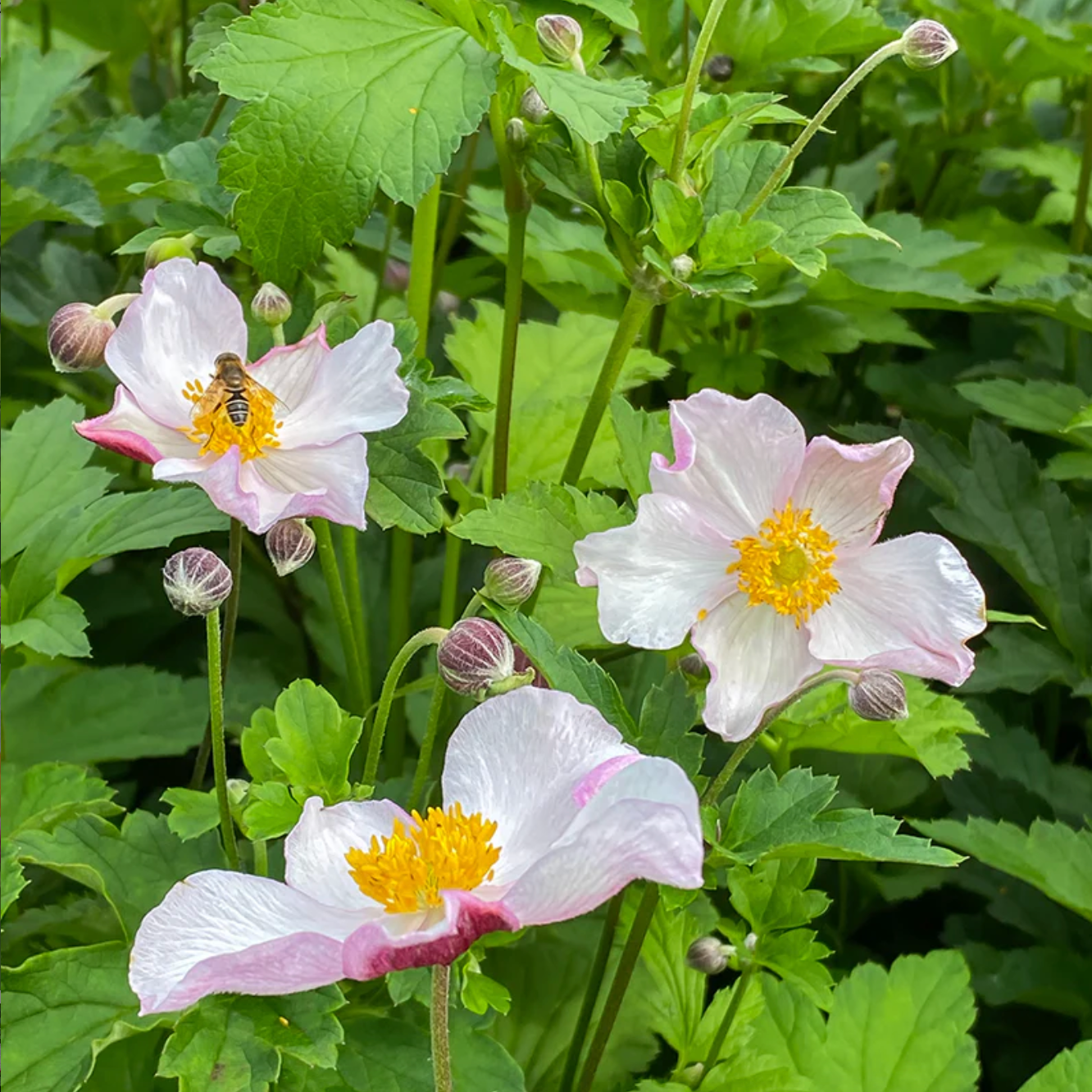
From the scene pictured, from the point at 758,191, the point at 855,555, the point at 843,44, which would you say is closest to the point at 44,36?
the point at 843,44

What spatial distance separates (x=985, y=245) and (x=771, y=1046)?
91 centimetres

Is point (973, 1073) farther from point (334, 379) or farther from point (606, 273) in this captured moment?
point (606, 273)

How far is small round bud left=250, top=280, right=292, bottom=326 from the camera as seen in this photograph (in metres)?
0.73

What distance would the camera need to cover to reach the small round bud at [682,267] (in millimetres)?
715

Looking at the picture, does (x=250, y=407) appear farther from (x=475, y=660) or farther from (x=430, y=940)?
(x=430, y=940)

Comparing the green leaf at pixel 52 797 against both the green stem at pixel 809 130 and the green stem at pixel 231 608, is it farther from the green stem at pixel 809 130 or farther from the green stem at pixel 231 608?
the green stem at pixel 809 130

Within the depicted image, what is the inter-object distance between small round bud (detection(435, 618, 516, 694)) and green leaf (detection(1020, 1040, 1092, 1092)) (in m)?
0.46

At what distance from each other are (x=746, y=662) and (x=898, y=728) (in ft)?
0.58

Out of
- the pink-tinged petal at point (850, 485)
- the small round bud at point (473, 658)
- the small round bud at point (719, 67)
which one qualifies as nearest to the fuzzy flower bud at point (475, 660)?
the small round bud at point (473, 658)

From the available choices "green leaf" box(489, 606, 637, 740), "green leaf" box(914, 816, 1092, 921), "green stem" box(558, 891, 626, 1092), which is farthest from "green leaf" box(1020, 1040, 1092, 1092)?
"green leaf" box(489, 606, 637, 740)

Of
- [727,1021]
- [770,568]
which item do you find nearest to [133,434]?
[770,568]

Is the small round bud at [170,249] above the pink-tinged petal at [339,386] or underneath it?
above

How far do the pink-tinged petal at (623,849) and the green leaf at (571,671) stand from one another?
0.49 feet

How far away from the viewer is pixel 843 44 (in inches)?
41.5
